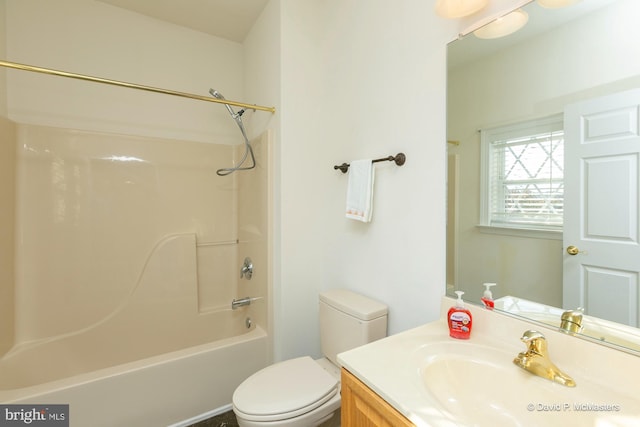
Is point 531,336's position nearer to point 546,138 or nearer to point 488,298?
point 488,298

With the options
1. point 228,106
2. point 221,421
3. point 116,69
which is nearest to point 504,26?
point 228,106

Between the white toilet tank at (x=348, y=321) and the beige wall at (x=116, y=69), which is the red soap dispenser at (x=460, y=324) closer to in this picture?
the white toilet tank at (x=348, y=321)

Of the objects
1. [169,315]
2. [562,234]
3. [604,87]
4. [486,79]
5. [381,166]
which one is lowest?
[169,315]

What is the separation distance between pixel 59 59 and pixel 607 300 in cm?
309

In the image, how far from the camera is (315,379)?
50.4 inches

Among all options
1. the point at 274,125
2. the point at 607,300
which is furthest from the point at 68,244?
the point at 607,300

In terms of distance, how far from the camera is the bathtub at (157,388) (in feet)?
4.25

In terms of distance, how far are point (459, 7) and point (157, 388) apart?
219cm

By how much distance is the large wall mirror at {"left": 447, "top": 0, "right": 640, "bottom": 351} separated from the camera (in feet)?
2.35

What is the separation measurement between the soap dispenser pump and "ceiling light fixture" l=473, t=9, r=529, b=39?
879 millimetres

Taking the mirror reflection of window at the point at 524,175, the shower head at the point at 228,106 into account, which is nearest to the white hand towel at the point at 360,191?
the mirror reflection of window at the point at 524,175

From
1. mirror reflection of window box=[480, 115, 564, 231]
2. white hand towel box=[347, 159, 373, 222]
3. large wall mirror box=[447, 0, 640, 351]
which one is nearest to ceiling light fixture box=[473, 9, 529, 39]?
large wall mirror box=[447, 0, 640, 351]

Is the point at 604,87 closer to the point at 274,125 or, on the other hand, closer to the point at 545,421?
the point at 545,421

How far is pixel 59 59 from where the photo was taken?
1897mm
